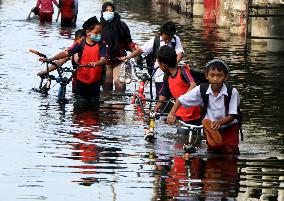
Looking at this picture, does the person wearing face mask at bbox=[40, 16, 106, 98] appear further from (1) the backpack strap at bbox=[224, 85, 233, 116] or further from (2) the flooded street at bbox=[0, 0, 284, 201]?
(1) the backpack strap at bbox=[224, 85, 233, 116]

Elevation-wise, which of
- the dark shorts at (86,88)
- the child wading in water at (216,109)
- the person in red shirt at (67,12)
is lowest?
the person in red shirt at (67,12)

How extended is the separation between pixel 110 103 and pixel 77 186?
8.26 metres

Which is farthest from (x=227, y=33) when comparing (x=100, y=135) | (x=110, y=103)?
(x=100, y=135)

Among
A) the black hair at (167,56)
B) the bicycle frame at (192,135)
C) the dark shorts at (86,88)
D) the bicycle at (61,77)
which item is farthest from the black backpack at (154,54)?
the black hair at (167,56)

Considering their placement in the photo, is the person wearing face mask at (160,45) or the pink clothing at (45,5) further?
the pink clothing at (45,5)

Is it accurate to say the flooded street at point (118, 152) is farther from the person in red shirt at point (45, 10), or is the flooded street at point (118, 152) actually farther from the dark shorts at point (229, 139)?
the person in red shirt at point (45, 10)

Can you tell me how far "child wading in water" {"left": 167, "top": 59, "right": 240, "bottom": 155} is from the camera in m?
13.1

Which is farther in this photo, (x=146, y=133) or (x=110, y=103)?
(x=110, y=103)

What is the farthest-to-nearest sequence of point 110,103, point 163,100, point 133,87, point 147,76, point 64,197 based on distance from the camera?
point 133,87, point 110,103, point 147,76, point 163,100, point 64,197

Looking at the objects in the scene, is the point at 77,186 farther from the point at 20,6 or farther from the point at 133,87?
the point at 20,6

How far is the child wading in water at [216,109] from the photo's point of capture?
13148 millimetres

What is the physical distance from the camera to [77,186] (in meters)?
11.8

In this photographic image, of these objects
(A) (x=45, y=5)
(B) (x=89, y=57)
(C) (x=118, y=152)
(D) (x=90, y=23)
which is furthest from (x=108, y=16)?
(A) (x=45, y=5)

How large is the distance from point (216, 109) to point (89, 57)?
6.24 metres
